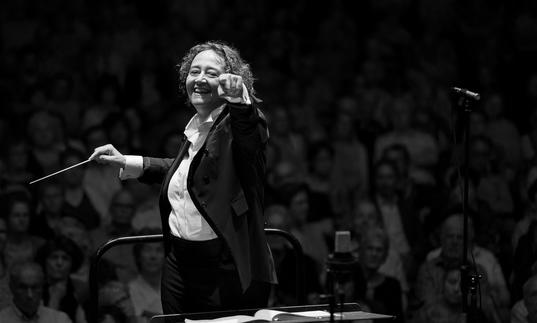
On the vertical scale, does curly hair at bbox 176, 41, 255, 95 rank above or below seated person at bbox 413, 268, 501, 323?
above

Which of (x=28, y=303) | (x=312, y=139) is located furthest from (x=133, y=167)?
(x=312, y=139)

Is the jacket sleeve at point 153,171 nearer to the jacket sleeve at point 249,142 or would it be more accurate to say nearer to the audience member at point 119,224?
the jacket sleeve at point 249,142

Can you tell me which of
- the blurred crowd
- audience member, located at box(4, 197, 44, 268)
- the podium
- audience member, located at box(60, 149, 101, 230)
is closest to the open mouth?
the podium

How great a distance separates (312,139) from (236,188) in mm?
3779

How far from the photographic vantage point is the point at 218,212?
3.25m

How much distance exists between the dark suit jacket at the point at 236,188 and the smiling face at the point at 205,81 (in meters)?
0.10

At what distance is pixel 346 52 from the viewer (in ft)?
26.8

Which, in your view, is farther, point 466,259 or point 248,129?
point 466,259

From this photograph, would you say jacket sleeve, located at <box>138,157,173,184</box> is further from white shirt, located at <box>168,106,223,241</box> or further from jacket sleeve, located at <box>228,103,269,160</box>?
jacket sleeve, located at <box>228,103,269,160</box>

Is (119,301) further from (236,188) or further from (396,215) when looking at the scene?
(236,188)

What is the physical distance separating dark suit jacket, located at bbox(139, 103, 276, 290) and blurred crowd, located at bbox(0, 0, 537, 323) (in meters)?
0.81

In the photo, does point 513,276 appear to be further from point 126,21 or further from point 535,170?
point 126,21

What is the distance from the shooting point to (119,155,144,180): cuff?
3605mm

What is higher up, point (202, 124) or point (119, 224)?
point (202, 124)
